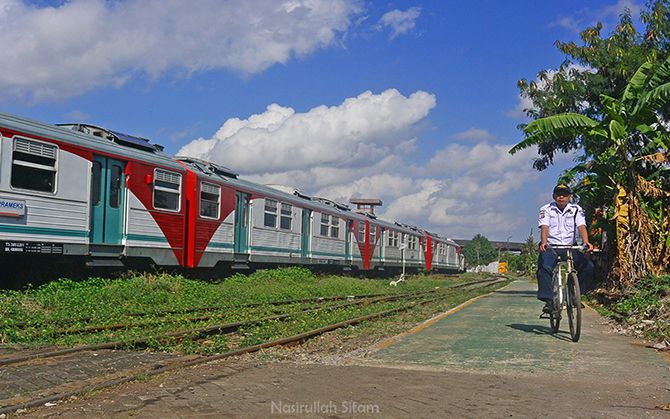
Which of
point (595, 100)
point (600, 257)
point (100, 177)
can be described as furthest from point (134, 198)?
point (595, 100)

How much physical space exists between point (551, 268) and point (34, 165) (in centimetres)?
898

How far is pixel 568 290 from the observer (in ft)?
27.3

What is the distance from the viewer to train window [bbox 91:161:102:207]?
44.8 feet

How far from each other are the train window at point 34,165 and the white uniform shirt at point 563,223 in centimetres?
871

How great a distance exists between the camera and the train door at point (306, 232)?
2433 centimetres

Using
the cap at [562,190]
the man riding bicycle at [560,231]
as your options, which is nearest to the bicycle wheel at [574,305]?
the man riding bicycle at [560,231]

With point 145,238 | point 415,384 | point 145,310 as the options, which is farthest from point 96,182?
point 415,384

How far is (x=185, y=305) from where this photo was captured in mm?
13234

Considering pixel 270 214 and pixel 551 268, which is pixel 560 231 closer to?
pixel 551 268

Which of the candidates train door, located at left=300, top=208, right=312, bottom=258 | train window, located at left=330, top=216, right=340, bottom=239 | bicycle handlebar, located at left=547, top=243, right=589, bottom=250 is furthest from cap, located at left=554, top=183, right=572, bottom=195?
train window, located at left=330, top=216, right=340, bottom=239

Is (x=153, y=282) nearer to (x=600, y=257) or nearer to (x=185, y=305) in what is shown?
(x=185, y=305)

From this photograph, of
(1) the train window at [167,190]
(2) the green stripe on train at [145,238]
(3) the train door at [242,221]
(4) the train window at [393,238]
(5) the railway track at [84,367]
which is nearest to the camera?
(5) the railway track at [84,367]

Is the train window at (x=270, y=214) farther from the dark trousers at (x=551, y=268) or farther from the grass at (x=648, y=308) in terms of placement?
the dark trousers at (x=551, y=268)

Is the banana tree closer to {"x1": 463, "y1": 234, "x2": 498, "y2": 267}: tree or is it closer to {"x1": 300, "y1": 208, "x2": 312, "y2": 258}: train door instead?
{"x1": 300, "y1": 208, "x2": 312, "y2": 258}: train door
